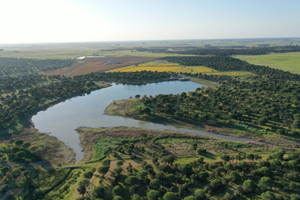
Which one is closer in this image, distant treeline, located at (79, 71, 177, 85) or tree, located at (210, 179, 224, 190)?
tree, located at (210, 179, 224, 190)

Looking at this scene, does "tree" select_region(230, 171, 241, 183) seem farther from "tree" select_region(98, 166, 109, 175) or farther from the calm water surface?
"tree" select_region(98, 166, 109, 175)

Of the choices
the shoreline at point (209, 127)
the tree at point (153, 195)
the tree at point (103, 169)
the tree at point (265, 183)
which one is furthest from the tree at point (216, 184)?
the shoreline at point (209, 127)

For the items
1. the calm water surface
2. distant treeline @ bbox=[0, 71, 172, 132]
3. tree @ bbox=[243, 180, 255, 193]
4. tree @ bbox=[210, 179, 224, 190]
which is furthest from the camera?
distant treeline @ bbox=[0, 71, 172, 132]

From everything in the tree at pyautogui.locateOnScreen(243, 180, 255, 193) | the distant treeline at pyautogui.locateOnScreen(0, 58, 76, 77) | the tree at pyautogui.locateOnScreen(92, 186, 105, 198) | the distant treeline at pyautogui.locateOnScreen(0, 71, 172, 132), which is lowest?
the tree at pyautogui.locateOnScreen(92, 186, 105, 198)

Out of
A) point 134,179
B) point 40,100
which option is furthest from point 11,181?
point 40,100

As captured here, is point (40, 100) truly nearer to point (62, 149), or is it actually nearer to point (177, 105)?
point (62, 149)

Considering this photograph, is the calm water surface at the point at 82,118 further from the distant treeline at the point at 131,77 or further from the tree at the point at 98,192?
the distant treeline at the point at 131,77

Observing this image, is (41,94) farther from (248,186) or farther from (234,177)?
(248,186)

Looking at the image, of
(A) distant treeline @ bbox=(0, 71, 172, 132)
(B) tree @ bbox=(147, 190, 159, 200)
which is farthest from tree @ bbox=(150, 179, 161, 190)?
(A) distant treeline @ bbox=(0, 71, 172, 132)
